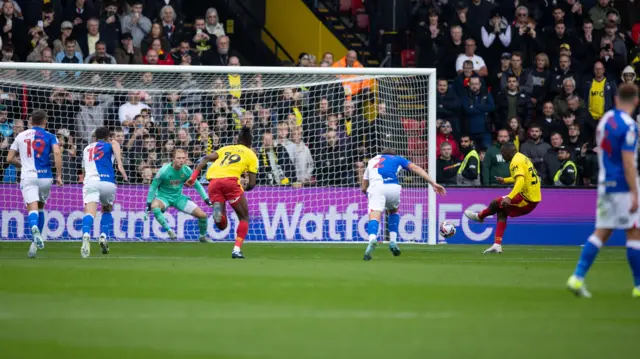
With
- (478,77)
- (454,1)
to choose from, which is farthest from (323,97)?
(454,1)

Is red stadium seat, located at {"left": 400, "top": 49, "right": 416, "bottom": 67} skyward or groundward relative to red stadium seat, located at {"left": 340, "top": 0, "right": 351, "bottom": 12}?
groundward

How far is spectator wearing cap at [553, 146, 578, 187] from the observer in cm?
2158

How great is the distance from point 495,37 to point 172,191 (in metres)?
8.75

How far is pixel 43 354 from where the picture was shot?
6516mm

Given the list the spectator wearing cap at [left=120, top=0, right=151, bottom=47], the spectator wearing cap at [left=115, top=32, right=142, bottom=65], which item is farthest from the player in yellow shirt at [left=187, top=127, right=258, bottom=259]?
the spectator wearing cap at [left=120, top=0, right=151, bottom=47]

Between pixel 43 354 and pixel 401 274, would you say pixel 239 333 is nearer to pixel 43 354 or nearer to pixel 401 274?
pixel 43 354

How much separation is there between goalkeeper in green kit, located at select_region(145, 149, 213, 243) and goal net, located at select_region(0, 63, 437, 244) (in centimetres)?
103

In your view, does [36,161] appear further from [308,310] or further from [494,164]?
[494,164]

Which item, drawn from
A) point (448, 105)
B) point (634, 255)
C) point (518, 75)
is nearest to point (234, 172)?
point (634, 255)

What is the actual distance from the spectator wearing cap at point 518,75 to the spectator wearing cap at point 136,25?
26.2ft

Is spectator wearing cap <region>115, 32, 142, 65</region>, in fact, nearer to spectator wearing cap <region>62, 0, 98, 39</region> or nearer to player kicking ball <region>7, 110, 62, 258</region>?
spectator wearing cap <region>62, 0, 98, 39</region>

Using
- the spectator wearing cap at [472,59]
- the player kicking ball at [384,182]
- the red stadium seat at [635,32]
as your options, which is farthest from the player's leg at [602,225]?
the red stadium seat at [635,32]

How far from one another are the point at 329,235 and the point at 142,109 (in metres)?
4.61

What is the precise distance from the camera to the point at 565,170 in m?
21.6
